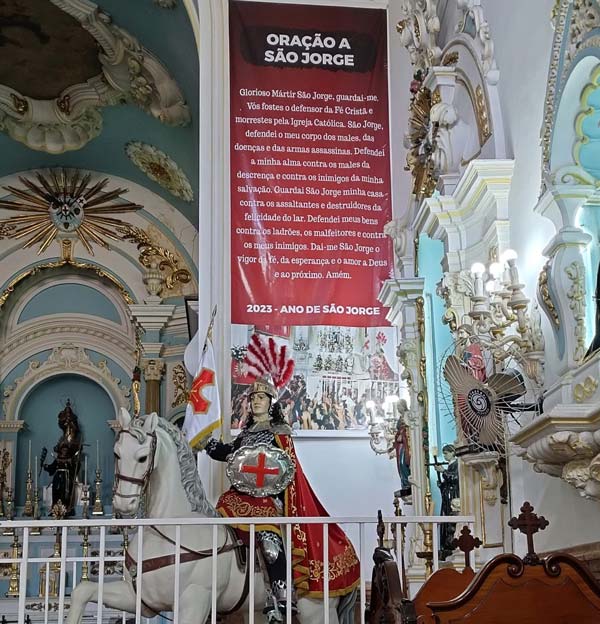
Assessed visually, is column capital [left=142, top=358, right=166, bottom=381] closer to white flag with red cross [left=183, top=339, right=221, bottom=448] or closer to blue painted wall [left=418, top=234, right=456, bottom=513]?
white flag with red cross [left=183, top=339, right=221, bottom=448]

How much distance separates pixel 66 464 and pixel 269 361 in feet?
26.0

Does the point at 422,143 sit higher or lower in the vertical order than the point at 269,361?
higher

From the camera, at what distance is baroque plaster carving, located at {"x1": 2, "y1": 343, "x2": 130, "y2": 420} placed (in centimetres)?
1678

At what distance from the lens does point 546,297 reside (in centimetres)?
487

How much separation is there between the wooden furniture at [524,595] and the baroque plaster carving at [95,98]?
11.4 meters

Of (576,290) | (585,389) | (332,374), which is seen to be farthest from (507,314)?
(332,374)

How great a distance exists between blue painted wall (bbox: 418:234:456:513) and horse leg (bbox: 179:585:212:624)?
210cm

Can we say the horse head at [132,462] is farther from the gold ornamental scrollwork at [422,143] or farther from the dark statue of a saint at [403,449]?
the gold ornamental scrollwork at [422,143]

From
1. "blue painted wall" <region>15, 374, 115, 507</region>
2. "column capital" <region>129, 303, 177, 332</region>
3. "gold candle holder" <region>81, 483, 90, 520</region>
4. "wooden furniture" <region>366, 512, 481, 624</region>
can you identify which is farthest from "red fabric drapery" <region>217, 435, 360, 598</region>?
"blue painted wall" <region>15, 374, 115, 507</region>

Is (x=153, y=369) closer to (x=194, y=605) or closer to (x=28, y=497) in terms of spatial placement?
(x=28, y=497)

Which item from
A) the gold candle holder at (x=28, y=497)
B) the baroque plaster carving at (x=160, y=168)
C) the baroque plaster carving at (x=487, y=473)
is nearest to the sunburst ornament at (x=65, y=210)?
the baroque plaster carving at (x=160, y=168)

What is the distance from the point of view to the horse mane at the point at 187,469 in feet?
21.0

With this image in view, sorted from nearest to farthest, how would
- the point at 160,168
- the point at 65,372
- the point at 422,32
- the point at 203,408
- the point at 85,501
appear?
the point at 422,32 → the point at 203,408 → the point at 85,501 → the point at 160,168 → the point at 65,372

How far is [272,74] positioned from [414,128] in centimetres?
251
